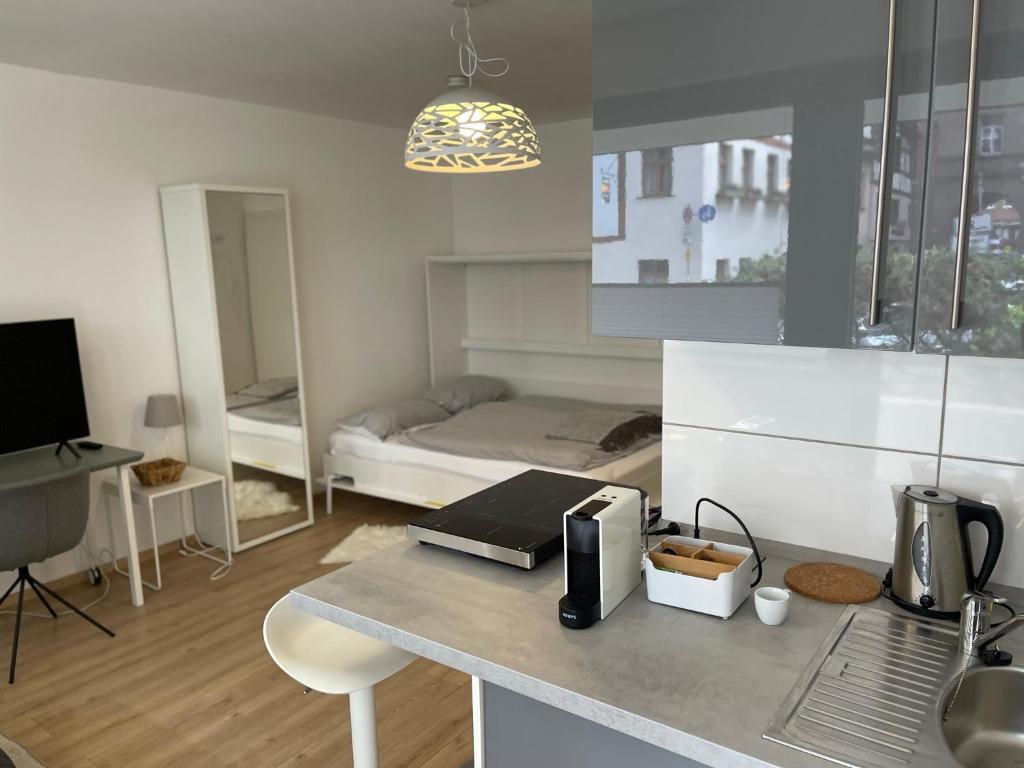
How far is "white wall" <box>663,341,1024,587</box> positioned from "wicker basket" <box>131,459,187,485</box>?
9.36 feet

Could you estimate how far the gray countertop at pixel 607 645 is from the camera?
3.57 ft

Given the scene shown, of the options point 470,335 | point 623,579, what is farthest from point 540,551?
point 470,335

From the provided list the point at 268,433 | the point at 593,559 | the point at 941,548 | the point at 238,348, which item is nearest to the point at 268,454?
the point at 268,433

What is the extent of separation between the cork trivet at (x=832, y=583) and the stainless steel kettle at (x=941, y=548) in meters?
0.08

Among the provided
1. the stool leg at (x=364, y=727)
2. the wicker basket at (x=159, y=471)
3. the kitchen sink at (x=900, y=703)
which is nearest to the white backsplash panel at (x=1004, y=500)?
the kitchen sink at (x=900, y=703)

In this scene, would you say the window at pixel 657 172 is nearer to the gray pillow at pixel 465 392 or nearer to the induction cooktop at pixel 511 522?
the induction cooktop at pixel 511 522

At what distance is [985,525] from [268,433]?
3.72 m

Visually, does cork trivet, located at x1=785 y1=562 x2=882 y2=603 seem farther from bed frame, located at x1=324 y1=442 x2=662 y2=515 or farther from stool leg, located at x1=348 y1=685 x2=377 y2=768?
bed frame, located at x1=324 y1=442 x2=662 y2=515

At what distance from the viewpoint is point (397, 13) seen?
9.00 ft

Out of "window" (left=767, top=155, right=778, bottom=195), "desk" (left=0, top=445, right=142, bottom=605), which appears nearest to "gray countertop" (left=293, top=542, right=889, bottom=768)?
"window" (left=767, top=155, right=778, bottom=195)

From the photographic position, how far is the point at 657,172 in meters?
1.39

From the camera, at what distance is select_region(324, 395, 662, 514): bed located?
13.0 ft

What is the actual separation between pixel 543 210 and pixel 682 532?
4.08 m

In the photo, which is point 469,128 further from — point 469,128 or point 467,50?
point 467,50
